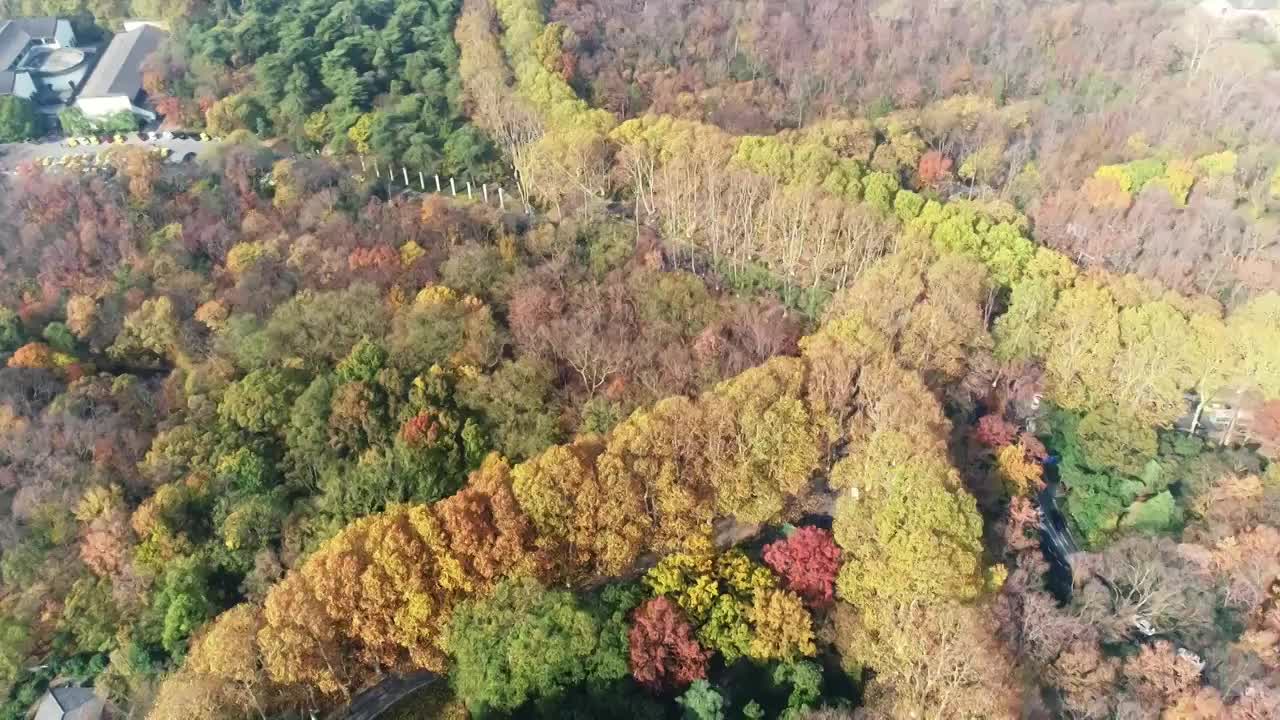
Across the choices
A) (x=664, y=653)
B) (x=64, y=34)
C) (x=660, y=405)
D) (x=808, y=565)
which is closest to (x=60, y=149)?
(x=64, y=34)

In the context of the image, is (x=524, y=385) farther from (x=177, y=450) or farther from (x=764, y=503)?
(x=177, y=450)

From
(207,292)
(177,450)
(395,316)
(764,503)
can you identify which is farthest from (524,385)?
(207,292)

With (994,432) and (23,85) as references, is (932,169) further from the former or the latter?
(23,85)

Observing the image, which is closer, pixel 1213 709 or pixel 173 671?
pixel 1213 709

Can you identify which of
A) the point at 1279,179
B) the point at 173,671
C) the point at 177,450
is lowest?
the point at 173,671

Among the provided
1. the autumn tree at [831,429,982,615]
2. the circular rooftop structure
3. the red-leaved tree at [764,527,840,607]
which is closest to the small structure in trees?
the red-leaved tree at [764,527,840,607]

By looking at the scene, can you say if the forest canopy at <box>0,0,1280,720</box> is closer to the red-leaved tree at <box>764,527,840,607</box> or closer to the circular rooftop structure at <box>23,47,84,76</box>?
the red-leaved tree at <box>764,527,840,607</box>
